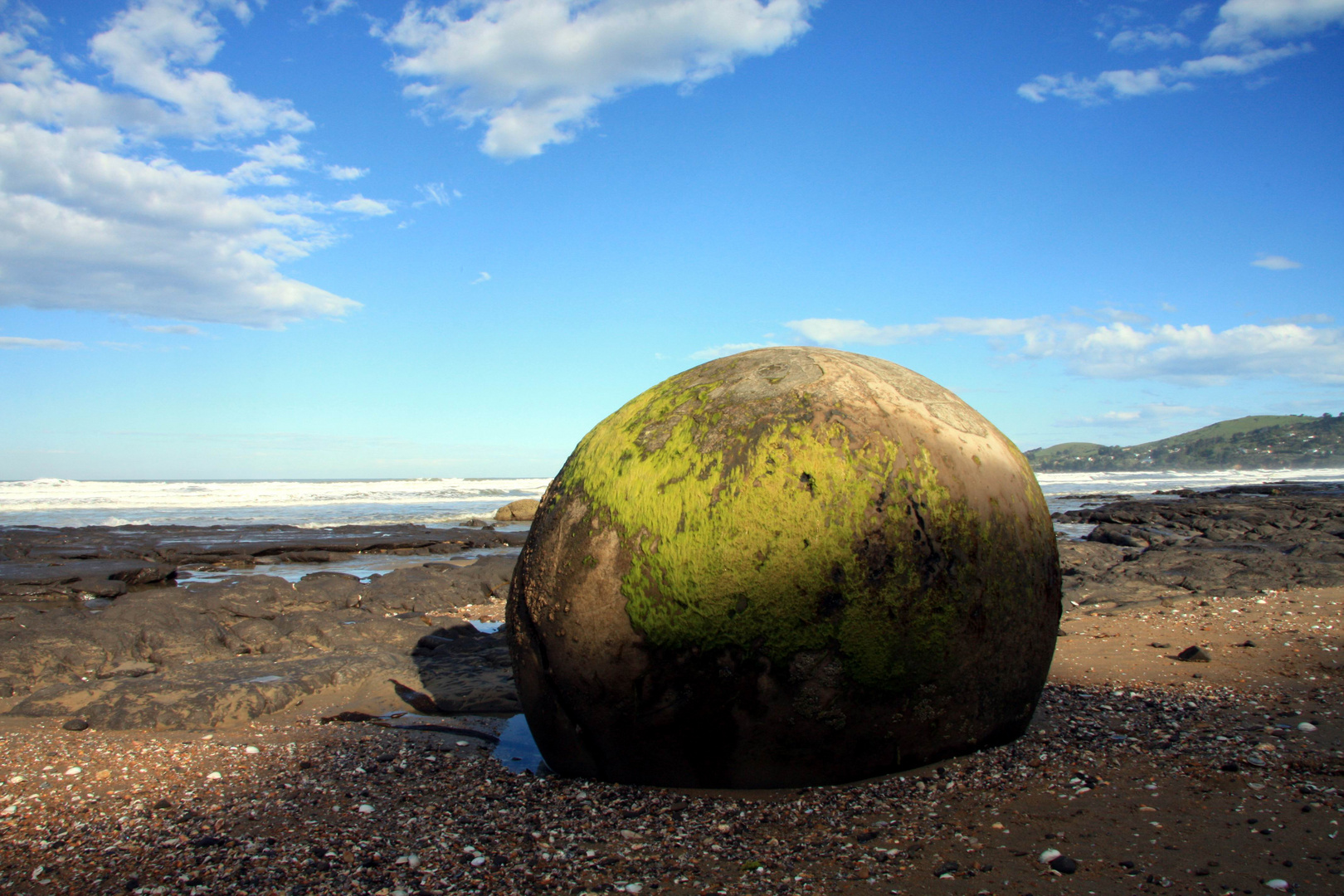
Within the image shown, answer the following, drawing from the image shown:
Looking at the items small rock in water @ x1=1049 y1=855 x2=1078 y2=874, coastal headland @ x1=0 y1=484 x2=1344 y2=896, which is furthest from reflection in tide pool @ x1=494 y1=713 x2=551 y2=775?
small rock in water @ x1=1049 y1=855 x2=1078 y2=874

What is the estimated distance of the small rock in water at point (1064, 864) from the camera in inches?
99.0

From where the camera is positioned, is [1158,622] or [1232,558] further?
[1232,558]

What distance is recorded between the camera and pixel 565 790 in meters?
3.39

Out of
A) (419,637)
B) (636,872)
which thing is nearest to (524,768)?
(636,872)

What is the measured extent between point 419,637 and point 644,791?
173 inches

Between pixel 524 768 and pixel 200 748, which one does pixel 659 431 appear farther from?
pixel 200 748

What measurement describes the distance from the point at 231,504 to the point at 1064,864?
36.3 meters

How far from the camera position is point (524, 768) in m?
3.76

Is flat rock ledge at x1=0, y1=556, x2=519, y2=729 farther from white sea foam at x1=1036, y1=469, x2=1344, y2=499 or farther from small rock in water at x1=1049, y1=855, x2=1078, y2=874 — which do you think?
white sea foam at x1=1036, y1=469, x2=1344, y2=499

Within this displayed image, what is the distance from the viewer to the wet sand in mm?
2570

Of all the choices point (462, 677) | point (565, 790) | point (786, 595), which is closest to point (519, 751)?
point (565, 790)

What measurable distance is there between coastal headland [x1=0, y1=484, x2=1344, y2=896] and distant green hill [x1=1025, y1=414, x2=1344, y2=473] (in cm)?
8411

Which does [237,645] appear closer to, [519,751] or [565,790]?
[519,751]

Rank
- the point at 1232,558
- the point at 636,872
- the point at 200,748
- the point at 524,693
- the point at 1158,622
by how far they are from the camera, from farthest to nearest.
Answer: the point at 1232,558, the point at 1158,622, the point at 200,748, the point at 524,693, the point at 636,872
